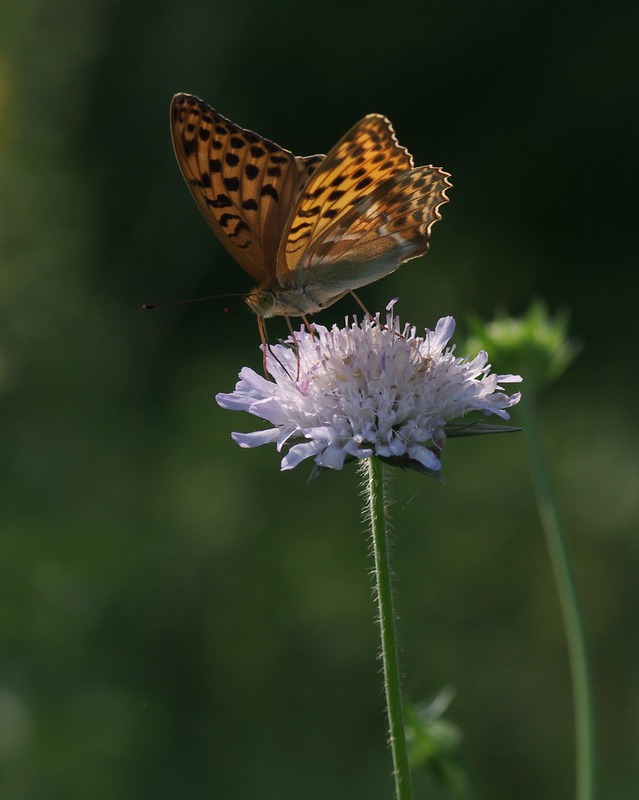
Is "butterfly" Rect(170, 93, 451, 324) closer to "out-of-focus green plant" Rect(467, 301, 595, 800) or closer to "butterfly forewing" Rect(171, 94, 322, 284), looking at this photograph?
"butterfly forewing" Rect(171, 94, 322, 284)

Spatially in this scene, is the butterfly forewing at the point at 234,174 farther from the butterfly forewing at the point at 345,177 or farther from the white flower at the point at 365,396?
the white flower at the point at 365,396

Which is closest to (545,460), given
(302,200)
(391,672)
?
(302,200)

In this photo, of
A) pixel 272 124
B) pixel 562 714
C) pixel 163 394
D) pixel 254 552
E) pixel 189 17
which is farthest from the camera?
pixel 272 124

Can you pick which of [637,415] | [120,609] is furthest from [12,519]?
[637,415]

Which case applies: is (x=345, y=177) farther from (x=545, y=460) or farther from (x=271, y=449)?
(x=271, y=449)

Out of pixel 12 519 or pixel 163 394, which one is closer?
pixel 12 519

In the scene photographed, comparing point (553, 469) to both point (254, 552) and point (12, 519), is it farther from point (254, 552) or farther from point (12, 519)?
point (12, 519)

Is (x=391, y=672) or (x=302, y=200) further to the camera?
(x=302, y=200)
